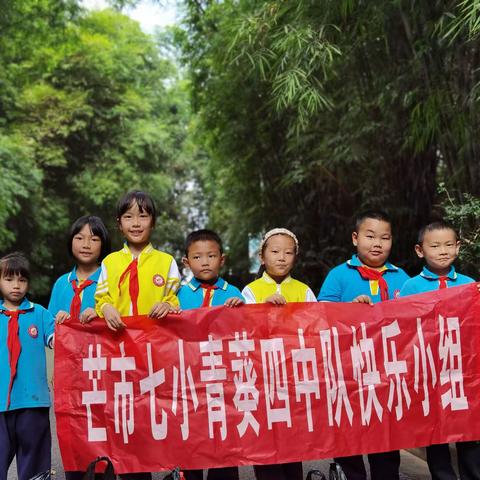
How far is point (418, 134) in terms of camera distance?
237 inches

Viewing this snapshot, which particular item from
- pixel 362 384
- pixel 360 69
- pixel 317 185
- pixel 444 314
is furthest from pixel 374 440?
pixel 317 185

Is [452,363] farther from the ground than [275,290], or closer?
closer

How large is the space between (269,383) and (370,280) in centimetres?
73

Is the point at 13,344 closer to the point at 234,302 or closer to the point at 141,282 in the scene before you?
the point at 141,282

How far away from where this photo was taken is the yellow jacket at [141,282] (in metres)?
3.18

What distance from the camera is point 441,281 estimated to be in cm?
334

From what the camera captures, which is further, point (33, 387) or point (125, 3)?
point (125, 3)

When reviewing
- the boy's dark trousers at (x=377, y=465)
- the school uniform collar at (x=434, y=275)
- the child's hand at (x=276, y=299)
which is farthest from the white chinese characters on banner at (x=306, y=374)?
the school uniform collar at (x=434, y=275)

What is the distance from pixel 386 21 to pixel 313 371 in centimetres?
387

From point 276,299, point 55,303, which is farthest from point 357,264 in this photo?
point 55,303

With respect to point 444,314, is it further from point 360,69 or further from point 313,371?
point 360,69

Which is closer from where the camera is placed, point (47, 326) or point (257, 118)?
point (47, 326)

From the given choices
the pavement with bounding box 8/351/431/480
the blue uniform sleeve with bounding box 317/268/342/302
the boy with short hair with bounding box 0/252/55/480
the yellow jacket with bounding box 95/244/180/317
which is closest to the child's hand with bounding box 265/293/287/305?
the blue uniform sleeve with bounding box 317/268/342/302

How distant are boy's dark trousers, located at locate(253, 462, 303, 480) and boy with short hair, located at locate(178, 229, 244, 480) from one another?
212mm
